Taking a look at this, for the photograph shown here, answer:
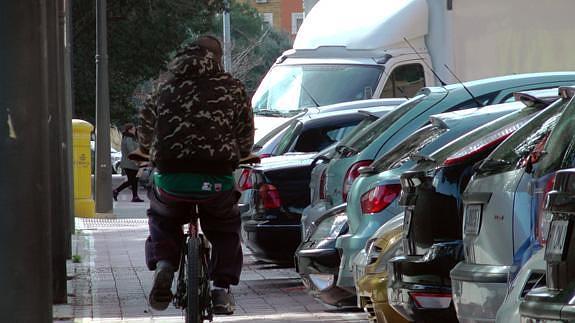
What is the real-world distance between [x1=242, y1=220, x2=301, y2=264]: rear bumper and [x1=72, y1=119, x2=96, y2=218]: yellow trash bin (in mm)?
12738

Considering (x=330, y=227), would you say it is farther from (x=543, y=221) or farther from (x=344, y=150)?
(x=543, y=221)

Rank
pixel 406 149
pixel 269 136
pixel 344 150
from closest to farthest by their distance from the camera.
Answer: pixel 406 149 < pixel 344 150 < pixel 269 136

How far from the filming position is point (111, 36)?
4134cm

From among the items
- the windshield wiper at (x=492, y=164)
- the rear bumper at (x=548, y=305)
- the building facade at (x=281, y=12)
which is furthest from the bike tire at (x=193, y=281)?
the building facade at (x=281, y=12)

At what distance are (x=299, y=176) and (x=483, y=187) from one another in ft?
22.2

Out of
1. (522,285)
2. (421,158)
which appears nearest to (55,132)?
(421,158)

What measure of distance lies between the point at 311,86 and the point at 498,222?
14065 millimetres

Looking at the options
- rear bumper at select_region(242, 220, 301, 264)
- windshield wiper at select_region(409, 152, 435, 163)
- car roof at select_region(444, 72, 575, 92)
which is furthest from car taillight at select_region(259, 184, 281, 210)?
windshield wiper at select_region(409, 152, 435, 163)

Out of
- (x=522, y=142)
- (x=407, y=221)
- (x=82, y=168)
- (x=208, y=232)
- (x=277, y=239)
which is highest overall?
(x=522, y=142)

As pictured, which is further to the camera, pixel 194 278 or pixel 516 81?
pixel 516 81

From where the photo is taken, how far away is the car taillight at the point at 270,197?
13180mm

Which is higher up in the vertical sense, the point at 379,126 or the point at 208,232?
the point at 379,126

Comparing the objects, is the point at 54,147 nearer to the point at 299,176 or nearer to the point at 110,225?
the point at 299,176

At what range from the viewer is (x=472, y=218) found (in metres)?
6.61
